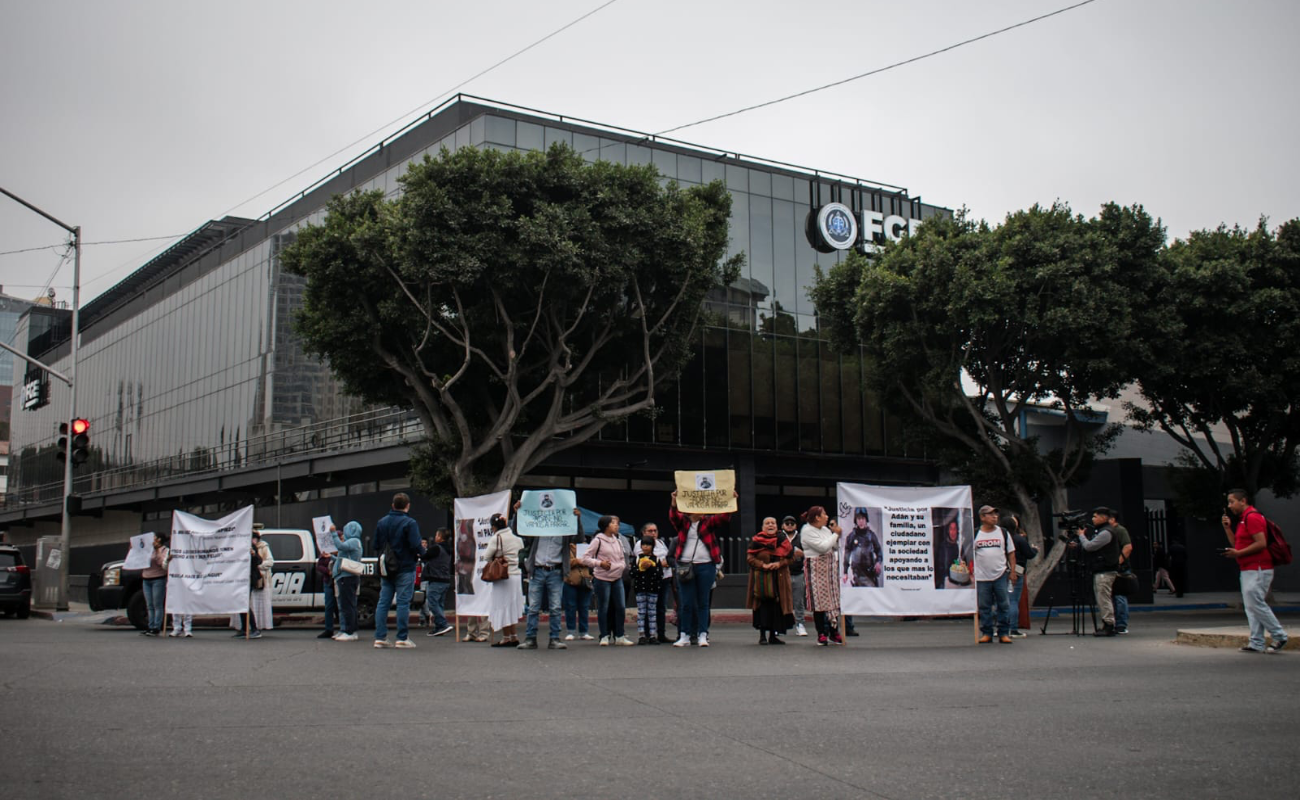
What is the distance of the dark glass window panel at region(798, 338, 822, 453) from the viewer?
119 feet

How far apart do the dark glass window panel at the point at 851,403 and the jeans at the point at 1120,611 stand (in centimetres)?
2089

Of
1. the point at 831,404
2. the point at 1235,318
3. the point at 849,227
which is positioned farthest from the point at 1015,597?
the point at 849,227

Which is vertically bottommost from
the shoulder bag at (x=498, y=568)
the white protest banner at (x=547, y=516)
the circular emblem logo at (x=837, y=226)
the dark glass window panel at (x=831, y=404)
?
the shoulder bag at (x=498, y=568)

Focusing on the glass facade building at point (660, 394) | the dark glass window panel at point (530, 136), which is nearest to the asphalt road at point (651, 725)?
the glass facade building at point (660, 394)

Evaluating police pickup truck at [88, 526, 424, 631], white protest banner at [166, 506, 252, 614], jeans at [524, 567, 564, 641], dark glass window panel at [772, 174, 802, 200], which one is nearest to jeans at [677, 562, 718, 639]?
jeans at [524, 567, 564, 641]

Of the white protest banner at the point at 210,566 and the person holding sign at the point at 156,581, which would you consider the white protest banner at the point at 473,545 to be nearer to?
the white protest banner at the point at 210,566

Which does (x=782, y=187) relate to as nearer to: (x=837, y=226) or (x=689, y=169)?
(x=837, y=226)

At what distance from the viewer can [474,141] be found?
3134 cm

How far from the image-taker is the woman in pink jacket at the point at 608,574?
15.1 metres

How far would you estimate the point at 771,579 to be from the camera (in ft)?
48.1

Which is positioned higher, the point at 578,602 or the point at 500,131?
the point at 500,131

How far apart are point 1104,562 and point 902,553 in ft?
10.9

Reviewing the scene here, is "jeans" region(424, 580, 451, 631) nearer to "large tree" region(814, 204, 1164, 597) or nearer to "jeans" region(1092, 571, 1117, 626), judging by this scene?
"jeans" region(1092, 571, 1117, 626)

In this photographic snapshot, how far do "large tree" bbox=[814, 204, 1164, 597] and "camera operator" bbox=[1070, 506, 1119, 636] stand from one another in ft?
32.0
